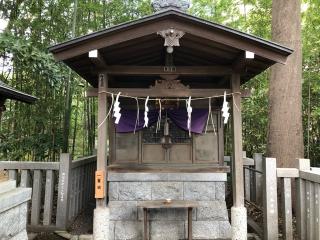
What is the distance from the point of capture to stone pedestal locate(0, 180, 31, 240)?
4445 mm

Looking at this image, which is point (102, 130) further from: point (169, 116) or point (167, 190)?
point (167, 190)

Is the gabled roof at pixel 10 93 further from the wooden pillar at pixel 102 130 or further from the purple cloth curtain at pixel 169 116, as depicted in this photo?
the purple cloth curtain at pixel 169 116

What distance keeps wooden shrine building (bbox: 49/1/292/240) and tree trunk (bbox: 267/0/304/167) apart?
3.48 ft

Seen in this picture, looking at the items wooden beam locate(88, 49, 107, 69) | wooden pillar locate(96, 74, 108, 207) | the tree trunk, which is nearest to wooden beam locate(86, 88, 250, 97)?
wooden pillar locate(96, 74, 108, 207)

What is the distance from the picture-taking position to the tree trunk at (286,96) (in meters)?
7.61

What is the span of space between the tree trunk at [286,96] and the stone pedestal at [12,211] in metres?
5.59

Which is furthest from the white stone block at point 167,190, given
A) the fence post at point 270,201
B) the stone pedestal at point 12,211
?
the stone pedestal at point 12,211

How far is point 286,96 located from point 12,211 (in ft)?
20.6

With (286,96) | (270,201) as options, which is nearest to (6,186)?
(270,201)

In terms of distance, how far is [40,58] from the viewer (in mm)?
7617

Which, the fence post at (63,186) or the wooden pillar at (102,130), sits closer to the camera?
the wooden pillar at (102,130)

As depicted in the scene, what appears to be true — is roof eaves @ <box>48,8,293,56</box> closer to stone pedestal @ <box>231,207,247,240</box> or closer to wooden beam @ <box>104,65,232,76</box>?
wooden beam @ <box>104,65,232,76</box>

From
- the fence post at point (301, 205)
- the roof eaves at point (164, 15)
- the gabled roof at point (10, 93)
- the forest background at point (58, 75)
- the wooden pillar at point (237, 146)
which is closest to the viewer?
the gabled roof at point (10, 93)

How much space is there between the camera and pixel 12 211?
189 inches
